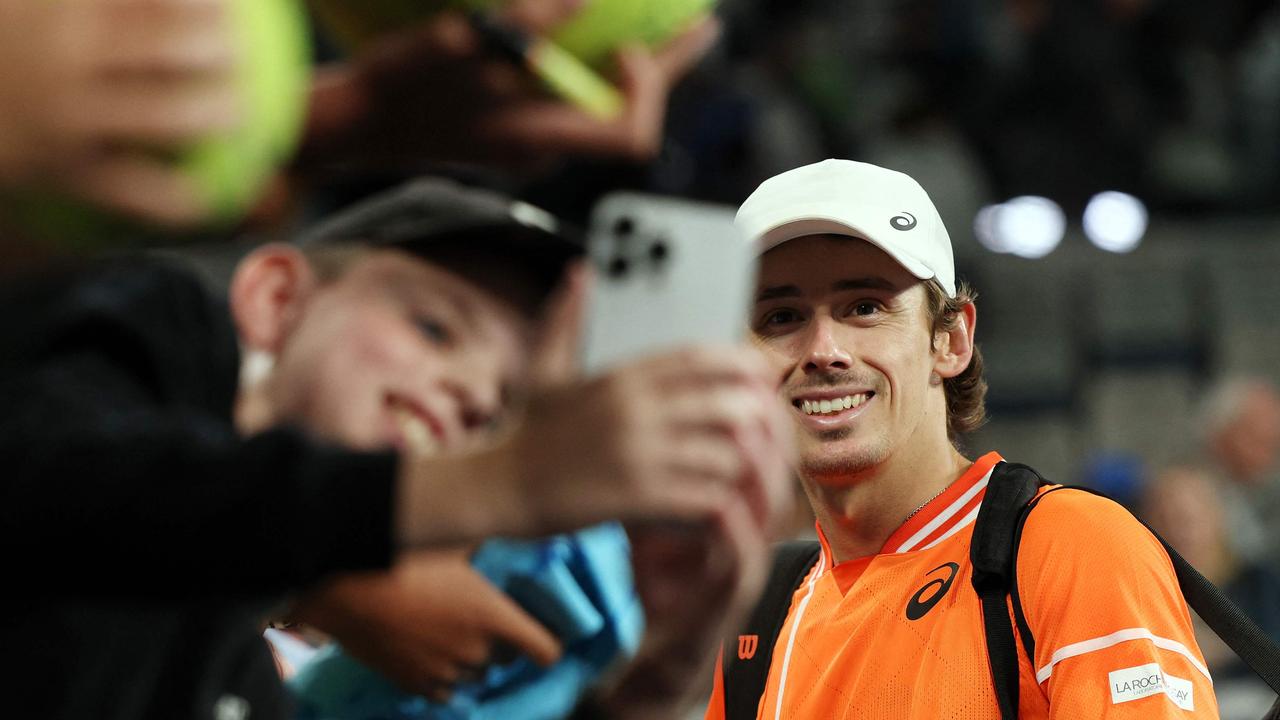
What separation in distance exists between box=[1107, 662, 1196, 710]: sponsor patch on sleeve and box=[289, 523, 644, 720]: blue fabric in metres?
0.66

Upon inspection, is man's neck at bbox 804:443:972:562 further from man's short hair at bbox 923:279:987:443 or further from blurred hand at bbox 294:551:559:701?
blurred hand at bbox 294:551:559:701

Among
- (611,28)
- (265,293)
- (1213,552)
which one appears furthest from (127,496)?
(1213,552)

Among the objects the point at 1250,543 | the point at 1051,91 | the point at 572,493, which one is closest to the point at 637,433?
the point at 572,493

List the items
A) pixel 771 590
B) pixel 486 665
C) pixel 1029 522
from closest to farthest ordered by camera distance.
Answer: pixel 486 665 < pixel 1029 522 < pixel 771 590

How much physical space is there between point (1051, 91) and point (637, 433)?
379 inches

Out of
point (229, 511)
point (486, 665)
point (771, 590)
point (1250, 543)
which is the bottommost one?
point (1250, 543)

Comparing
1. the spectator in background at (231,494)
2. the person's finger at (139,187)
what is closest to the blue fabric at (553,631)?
the spectator in background at (231,494)

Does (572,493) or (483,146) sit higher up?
(483,146)

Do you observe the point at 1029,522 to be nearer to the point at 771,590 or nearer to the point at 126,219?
the point at 771,590

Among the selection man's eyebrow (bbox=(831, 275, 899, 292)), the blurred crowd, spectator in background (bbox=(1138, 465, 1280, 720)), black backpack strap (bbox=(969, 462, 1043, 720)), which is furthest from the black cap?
spectator in background (bbox=(1138, 465, 1280, 720))

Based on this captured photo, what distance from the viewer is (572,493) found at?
1170 mm

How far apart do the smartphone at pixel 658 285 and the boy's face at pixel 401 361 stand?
69 cm

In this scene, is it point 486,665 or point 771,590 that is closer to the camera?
point 486,665

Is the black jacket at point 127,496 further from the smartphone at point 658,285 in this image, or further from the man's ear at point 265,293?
the man's ear at point 265,293
